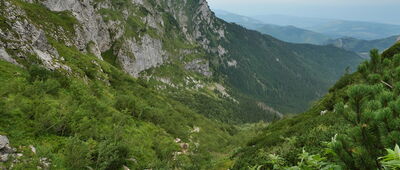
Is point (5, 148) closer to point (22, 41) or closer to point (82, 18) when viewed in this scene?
point (22, 41)

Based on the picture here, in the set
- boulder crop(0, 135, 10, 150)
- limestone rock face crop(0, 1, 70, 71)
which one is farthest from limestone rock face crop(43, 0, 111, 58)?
boulder crop(0, 135, 10, 150)

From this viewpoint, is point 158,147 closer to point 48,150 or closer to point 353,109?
point 48,150

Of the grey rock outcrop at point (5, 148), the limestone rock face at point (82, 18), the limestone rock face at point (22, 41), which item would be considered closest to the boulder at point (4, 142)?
the grey rock outcrop at point (5, 148)

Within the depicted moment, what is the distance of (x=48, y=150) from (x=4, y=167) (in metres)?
3.69

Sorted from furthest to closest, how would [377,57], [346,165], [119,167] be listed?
1. [119,167]
2. [377,57]
3. [346,165]

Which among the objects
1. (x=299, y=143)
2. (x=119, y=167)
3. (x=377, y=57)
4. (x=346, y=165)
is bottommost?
(x=119, y=167)

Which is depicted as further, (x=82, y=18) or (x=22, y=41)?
(x=82, y=18)

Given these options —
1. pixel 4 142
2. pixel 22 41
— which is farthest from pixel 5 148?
pixel 22 41

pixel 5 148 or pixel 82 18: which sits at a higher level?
pixel 82 18

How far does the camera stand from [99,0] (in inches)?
7402

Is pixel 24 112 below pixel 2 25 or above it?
below

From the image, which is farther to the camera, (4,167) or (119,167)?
(119,167)

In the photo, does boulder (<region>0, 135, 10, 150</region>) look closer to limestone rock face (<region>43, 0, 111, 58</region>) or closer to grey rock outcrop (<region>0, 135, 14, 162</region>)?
grey rock outcrop (<region>0, 135, 14, 162</region>)

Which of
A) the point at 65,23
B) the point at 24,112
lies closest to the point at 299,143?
the point at 24,112
